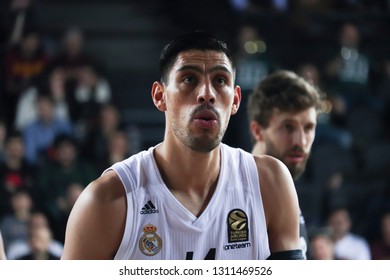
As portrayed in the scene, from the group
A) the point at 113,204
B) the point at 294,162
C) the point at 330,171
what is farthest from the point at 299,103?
the point at 330,171

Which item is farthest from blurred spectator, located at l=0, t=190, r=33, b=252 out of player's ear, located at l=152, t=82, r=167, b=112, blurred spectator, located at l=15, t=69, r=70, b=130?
player's ear, located at l=152, t=82, r=167, b=112

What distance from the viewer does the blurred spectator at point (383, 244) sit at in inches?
281

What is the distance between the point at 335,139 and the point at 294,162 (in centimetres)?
461

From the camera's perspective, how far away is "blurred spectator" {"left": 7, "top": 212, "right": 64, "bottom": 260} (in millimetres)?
6086

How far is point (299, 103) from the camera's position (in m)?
3.99

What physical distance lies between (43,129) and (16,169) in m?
0.59

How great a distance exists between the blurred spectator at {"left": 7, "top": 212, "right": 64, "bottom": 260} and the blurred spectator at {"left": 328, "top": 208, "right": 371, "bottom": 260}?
7.71 feet

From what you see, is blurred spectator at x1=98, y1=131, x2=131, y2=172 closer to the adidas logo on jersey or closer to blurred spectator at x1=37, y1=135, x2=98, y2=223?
blurred spectator at x1=37, y1=135, x2=98, y2=223

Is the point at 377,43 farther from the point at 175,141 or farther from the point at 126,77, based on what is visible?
the point at 175,141

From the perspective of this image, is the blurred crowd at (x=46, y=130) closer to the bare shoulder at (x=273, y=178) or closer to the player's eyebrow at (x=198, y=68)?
the bare shoulder at (x=273, y=178)

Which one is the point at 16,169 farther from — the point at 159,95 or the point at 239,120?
the point at 159,95

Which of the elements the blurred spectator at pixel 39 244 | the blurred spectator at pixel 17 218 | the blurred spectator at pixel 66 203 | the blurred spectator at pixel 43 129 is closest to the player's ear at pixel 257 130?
the blurred spectator at pixel 39 244

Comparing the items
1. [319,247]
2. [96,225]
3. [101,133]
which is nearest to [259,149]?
[96,225]

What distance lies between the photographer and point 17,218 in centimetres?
686
